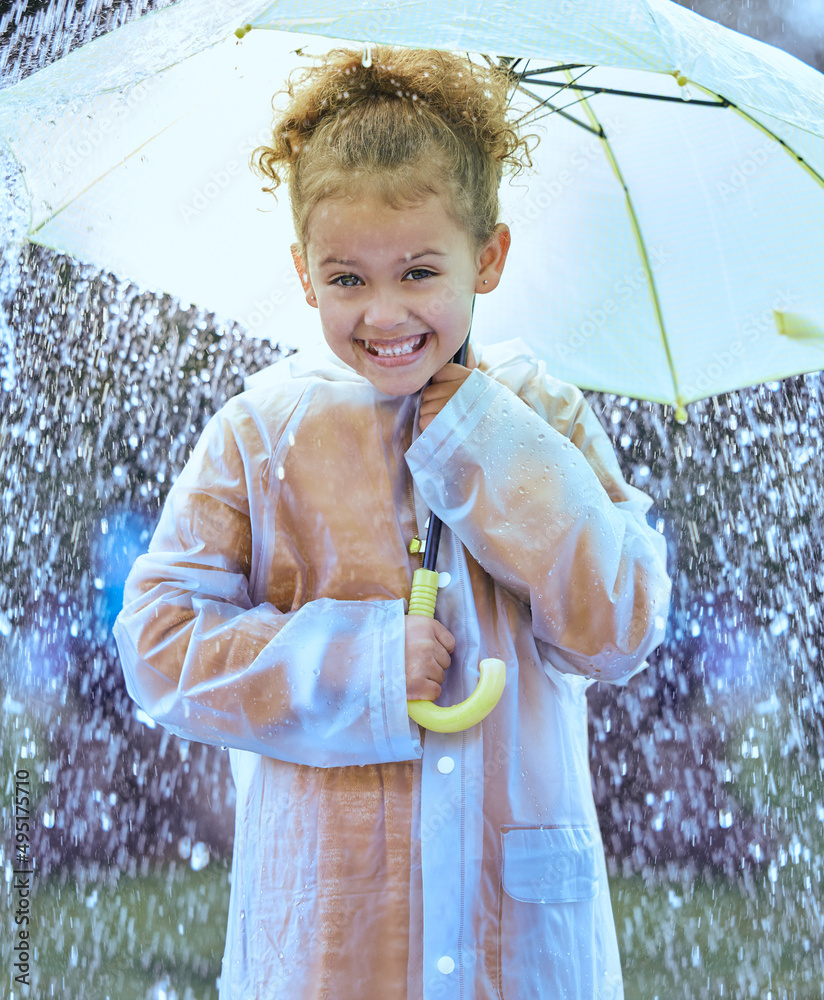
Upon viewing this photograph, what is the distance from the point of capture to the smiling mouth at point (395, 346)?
1225 mm

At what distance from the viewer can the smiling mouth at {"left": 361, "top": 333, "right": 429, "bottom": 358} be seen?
122cm

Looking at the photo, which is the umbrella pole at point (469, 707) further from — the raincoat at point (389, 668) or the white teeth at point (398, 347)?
the white teeth at point (398, 347)

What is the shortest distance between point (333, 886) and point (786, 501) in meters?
4.99

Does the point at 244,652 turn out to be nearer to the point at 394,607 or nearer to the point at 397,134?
the point at 394,607

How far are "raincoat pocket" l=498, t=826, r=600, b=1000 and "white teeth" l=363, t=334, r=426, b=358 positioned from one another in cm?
57

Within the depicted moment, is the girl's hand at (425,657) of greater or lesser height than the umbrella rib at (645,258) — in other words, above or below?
below

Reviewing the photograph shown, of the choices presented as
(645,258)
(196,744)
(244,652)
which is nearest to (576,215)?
(645,258)

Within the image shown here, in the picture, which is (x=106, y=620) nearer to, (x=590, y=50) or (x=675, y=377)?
(x=675, y=377)

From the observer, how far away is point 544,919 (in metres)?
1.14

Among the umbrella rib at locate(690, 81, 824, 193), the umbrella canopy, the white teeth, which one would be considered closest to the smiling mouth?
the white teeth
